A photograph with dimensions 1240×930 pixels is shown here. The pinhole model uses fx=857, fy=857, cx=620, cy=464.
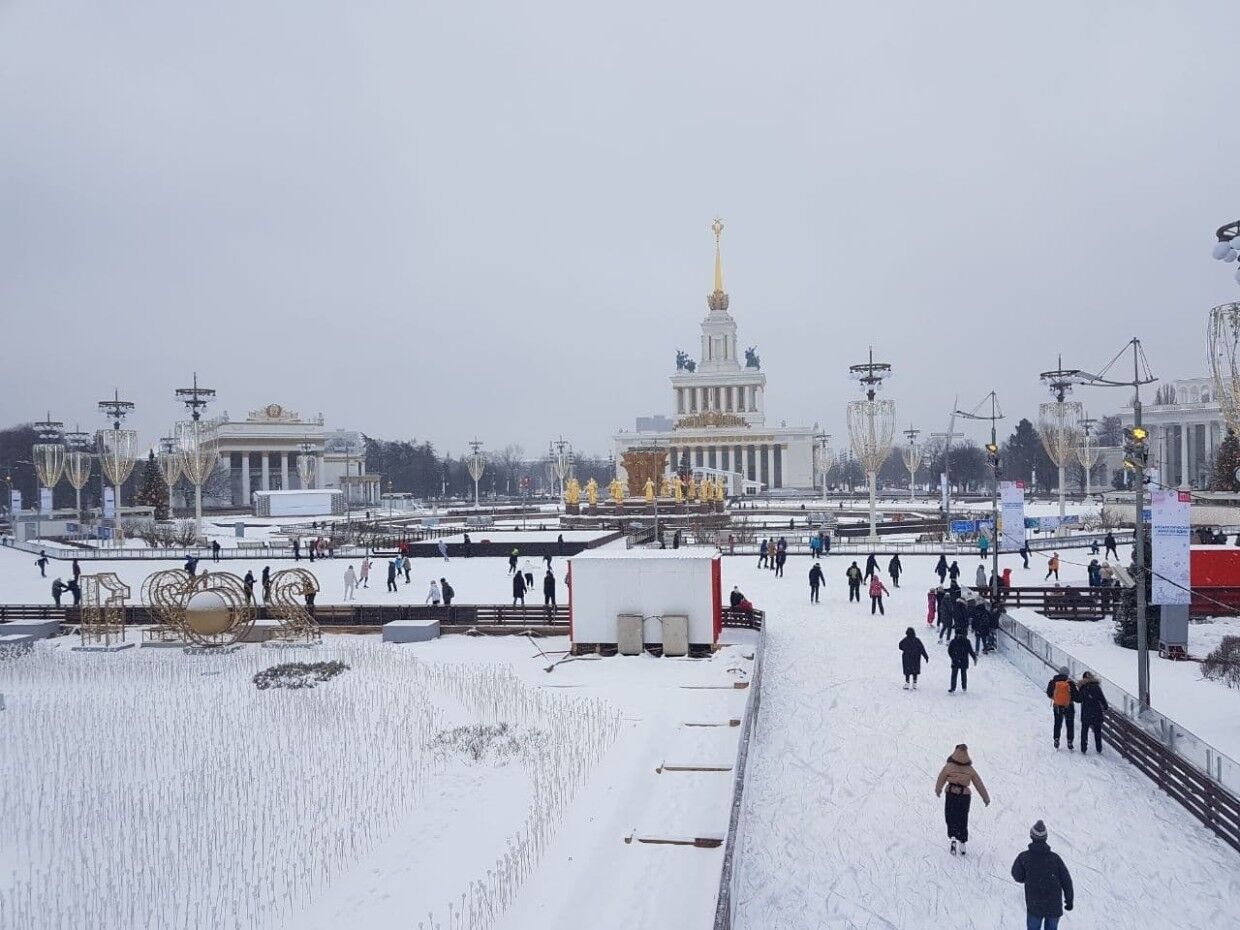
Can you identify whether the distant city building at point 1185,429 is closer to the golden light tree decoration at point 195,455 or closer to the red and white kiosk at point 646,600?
the red and white kiosk at point 646,600

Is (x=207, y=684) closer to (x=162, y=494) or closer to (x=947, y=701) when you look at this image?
(x=947, y=701)

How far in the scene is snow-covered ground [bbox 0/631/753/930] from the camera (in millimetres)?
8141

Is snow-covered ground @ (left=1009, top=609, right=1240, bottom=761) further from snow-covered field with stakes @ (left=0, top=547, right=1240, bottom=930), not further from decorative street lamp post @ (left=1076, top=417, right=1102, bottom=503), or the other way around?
decorative street lamp post @ (left=1076, top=417, right=1102, bottom=503)

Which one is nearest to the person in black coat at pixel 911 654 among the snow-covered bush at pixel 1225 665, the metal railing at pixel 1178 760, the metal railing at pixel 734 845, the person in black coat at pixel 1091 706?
the metal railing at pixel 1178 760

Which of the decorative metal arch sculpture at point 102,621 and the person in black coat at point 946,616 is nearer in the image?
the person in black coat at point 946,616

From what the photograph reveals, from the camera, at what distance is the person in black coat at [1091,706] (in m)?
11.1

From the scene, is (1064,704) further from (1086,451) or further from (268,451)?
(268,451)

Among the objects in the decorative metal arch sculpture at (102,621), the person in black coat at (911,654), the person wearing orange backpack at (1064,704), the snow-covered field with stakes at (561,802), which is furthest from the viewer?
the decorative metal arch sculpture at (102,621)

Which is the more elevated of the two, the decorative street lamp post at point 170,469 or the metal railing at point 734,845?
the decorative street lamp post at point 170,469

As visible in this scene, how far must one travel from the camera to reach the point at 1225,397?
48.3 ft

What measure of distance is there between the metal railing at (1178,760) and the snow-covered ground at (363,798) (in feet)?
16.4

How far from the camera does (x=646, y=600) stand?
1802 centimetres

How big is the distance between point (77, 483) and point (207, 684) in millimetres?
44473

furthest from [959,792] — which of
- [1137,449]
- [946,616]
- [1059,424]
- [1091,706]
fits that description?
[1059,424]
